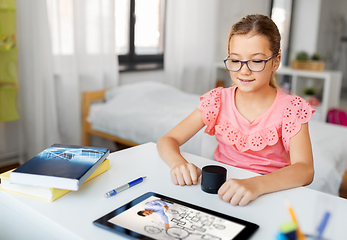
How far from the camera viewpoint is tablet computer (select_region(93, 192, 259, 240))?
22.6 inches

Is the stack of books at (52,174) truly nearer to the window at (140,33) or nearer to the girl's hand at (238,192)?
the girl's hand at (238,192)

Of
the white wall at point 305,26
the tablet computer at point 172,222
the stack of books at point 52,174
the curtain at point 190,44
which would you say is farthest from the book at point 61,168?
the white wall at point 305,26

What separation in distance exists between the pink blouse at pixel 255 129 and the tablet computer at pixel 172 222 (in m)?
0.45

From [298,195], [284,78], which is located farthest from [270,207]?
[284,78]

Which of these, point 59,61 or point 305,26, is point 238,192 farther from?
point 305,26

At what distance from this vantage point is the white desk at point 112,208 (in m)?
0.61

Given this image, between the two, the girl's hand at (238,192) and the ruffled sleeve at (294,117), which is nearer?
the girl's hand at (238,192)

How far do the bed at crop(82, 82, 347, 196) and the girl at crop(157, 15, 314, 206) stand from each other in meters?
0.45

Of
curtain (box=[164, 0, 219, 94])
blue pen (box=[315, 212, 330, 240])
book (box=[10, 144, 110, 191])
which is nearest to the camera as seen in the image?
blue pen (box=[315, 212, 330, 240])

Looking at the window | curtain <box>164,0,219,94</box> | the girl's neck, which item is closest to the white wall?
curtain <box>164,0,219,94</box>

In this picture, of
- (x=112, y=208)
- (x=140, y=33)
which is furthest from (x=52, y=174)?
(x=140, y=33)

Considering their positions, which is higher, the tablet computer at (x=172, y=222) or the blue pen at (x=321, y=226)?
the blue pen at (x=321, y=226)

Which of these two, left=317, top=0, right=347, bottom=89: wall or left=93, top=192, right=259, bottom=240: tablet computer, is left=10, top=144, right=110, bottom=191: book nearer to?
left=93, top=192, right=259, bottom=240: tablet computer

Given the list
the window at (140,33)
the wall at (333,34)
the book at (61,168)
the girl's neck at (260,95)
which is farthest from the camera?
the wall at (333,34)
